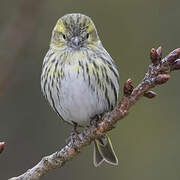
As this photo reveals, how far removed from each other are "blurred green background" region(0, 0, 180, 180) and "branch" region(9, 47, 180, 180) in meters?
3.63

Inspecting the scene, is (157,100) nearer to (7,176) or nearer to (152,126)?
(152,126)

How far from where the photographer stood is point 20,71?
8.63 metres

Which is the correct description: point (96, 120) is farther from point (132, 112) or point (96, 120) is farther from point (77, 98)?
point (132, 112)

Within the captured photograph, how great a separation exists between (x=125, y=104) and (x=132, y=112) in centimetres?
476

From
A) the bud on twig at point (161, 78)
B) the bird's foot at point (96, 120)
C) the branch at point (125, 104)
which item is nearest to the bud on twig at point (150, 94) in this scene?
the branch at point (125, 104)

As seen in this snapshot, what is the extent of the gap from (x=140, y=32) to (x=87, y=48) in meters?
3.33

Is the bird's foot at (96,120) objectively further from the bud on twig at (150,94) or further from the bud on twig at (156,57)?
the bud on twig at (156,57)

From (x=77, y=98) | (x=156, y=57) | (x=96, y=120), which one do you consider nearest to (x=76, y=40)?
(x=77, y=98)

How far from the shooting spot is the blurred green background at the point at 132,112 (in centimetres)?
842

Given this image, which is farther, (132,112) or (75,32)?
(132,112)

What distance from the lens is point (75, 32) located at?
5582 millimetres

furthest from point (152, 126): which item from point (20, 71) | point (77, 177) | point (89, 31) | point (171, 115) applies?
point (89, 31)

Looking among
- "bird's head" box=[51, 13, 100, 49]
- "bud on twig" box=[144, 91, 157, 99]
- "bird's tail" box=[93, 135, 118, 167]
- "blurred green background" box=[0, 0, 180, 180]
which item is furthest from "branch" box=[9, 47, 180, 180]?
"blurred green background" box=[0, 0, 180, 180]

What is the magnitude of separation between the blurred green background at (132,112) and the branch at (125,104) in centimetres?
363
